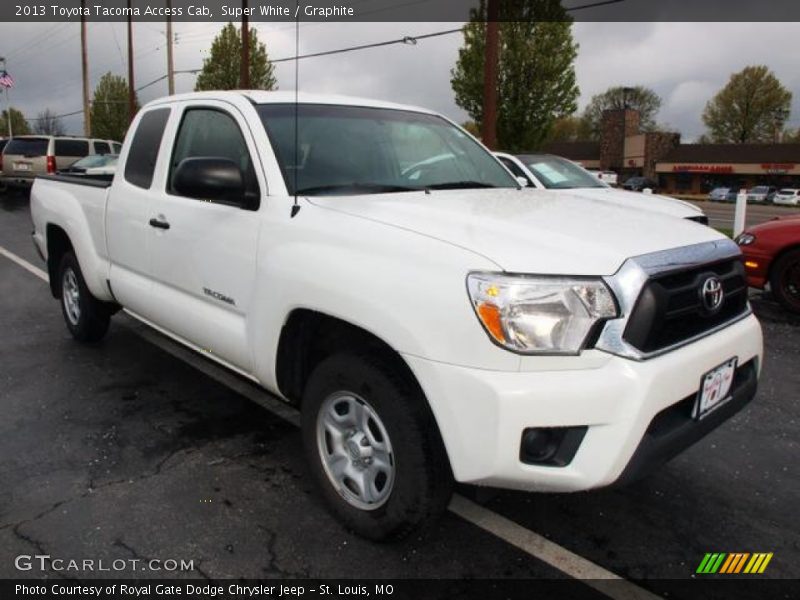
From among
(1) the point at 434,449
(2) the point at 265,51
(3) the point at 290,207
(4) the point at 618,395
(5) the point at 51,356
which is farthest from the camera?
(2) the point at 265,51

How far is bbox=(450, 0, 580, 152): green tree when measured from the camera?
69.5 feet

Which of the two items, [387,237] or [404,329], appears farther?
[387,237]

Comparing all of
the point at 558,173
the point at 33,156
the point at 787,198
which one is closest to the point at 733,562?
the point at 558,173

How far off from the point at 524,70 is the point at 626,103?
72683 mm

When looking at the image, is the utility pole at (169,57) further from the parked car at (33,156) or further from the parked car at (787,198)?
the parked car at (787,198)

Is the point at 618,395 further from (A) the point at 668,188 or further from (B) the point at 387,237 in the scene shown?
(A) the point at 668,188

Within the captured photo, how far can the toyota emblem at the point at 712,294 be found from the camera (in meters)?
2.64

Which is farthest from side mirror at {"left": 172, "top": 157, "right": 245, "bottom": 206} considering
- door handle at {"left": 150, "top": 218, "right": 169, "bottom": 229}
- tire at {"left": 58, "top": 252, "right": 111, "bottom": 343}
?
tire at {"left": 58, "top": 252, "right": 111, "bottom": 343}

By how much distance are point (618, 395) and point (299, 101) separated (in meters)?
2.32

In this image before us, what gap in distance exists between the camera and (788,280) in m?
7.07

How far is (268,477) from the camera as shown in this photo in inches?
133

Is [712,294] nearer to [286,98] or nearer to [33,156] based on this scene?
[286,98]

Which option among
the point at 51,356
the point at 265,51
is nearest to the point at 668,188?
the point at 265,51

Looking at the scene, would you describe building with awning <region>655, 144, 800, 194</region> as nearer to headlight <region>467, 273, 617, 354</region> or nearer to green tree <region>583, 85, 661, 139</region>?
green tree <region>583, 85, 661, 139</region>
